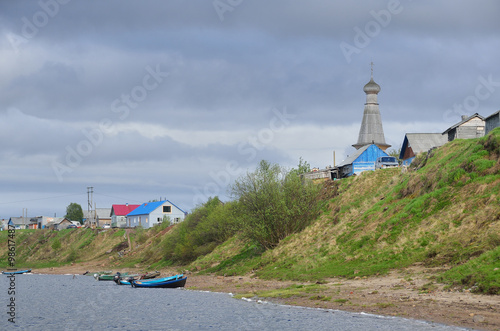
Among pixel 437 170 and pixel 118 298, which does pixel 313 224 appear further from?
pixel 118 298

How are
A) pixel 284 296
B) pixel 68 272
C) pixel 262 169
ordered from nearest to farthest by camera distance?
pixel 284 296 → pixel 262 169 → pixel 68 272

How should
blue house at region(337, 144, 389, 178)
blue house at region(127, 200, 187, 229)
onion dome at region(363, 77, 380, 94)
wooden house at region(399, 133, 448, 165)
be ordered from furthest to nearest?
blue house at region(127, 200, 187, 229) → onion dome at region(363, 77, 380, 94) → blue house at region(337, 144, 389, 178) → wooden house at region(399, 133, 448, 165)

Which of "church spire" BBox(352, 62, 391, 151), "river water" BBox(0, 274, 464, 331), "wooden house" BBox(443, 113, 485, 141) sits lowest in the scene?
"river water" BBox(0, 274, 464, 331)

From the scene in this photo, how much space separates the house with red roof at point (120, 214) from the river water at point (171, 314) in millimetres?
105134

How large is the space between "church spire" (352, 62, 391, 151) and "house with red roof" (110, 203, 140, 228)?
Result: 3203 inches

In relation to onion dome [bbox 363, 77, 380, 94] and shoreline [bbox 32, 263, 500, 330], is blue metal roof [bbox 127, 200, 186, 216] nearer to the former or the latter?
onion dome [bbox 363, 77, 380, 94]

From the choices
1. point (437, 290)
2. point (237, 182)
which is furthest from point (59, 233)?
point (437, 290)

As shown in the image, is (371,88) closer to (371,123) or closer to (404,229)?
(371,123)

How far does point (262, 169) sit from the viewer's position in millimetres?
73312

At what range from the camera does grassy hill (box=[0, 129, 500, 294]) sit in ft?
130

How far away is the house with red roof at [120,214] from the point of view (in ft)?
551

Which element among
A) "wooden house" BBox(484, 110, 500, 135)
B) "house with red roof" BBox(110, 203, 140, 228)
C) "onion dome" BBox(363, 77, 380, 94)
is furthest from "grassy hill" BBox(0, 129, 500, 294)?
"house with red roof" BBox(110, 203, 140, 228)

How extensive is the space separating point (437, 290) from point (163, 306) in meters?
24.4

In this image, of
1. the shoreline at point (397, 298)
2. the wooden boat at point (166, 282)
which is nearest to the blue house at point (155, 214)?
the wooden boat at point (166, 282)
